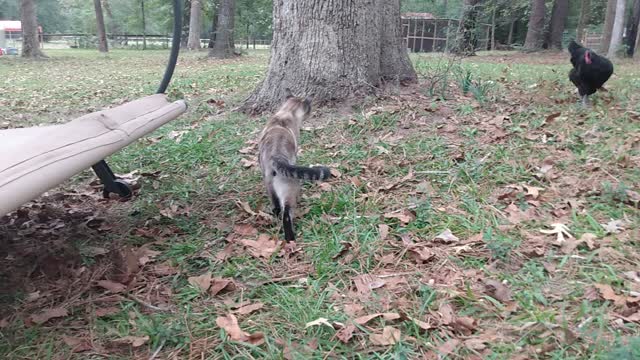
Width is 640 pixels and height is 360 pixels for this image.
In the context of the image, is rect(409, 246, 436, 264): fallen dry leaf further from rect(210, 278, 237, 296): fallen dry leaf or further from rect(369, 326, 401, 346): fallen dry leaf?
rect(210, 278, 237, 296): fallen dry leaf

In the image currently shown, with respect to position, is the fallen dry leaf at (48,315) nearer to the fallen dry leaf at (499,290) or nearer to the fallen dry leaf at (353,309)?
the fallen dry leaf at (353,309)

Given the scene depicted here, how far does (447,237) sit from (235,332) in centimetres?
128

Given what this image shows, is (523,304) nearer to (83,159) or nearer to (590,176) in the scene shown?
(590,176)

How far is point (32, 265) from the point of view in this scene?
8.73 ft

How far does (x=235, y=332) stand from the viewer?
6.86 feet

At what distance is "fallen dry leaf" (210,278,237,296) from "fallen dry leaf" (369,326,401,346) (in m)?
0.80

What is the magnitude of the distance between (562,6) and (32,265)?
21830mm

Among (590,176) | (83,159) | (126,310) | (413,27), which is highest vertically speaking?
(413,27)

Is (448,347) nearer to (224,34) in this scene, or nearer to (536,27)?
(224,34)

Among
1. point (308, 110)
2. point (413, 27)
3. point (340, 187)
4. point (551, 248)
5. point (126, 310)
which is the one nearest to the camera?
point (126, 310)

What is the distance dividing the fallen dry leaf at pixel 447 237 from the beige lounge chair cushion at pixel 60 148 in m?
1.75

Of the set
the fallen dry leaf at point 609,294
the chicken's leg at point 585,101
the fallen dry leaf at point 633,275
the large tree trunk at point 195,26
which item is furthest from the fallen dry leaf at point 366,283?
the large tree trunk at point 195,26

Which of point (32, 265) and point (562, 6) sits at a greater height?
point (562, 6)

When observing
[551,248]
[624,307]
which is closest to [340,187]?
[551,248]
